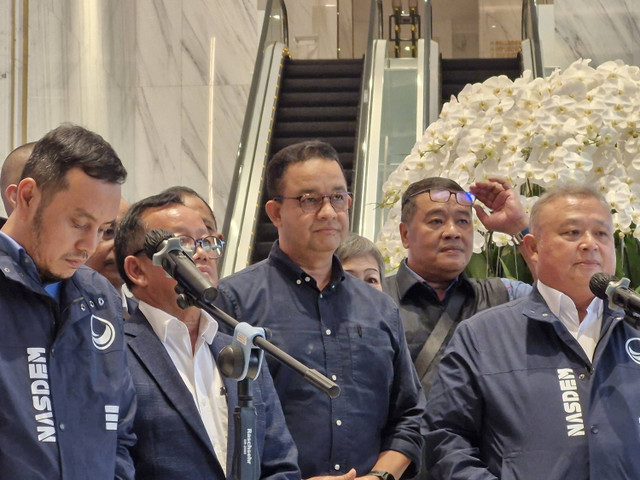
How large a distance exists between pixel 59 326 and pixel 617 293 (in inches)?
56.5

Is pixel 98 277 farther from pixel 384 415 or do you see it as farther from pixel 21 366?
pixel 384 415

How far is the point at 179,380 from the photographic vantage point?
10.3 ft

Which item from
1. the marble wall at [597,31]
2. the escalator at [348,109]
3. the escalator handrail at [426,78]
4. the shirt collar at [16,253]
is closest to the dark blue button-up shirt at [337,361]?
the shirt collar at [16,253]

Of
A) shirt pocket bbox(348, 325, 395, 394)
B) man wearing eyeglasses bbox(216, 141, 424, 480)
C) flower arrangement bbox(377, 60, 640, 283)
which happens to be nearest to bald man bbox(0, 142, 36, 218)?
man wearing eyeglasses bbox(216, 141, 424, 480)

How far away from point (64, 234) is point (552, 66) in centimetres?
969

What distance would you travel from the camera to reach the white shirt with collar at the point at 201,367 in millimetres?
3152

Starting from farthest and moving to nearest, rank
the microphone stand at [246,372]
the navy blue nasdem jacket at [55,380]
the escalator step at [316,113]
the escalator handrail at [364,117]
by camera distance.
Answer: the escalator step at [316,113] → the escalator handrail at [364,117] → the navy blue nasdem jacket at [55,380] → the microphone stand at [246,372]

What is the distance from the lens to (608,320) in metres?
3.38

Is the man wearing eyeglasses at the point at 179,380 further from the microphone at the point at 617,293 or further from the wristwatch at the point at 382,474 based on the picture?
the microphone at the point at 617,293

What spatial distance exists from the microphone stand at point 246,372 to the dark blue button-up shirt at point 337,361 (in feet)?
3.27

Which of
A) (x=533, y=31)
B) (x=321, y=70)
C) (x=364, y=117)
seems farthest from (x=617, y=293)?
(x=321, y=70)

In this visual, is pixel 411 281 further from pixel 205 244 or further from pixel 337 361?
pixel 205 244

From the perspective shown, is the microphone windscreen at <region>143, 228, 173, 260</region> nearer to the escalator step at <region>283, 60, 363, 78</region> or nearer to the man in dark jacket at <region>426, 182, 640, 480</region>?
the man in dark jacket at <region>426, 182, 640, 480</region>

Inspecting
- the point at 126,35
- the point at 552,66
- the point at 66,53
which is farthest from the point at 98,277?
the point at 126,35
